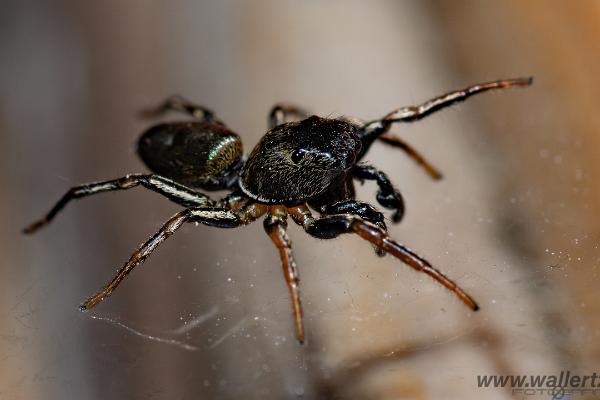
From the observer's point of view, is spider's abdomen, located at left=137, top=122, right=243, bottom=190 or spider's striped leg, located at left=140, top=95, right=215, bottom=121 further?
spider's striped leg, located at left=140, top=95, right=215, bottom=121

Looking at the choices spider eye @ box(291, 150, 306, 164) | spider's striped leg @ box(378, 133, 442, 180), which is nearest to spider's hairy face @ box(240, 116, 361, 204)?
spider eye @ box(291, 150, 306, 164)

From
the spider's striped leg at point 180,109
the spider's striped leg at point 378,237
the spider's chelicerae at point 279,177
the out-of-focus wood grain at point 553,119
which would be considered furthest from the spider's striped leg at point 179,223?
the out-of-focus wood grain at point 553,119

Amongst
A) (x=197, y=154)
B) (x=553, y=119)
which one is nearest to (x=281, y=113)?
(x=197, y=154)

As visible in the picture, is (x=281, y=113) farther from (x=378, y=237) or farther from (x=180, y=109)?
(x=378, y=237)

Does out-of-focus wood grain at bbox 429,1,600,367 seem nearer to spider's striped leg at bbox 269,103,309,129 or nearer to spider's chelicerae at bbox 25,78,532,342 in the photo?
spider's chelicerae at bbox 25,78,532,342

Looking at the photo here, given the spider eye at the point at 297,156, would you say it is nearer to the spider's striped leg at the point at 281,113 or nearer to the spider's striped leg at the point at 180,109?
the spider's striped leg at the point at 281,113

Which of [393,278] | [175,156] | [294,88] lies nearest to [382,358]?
[393,278]

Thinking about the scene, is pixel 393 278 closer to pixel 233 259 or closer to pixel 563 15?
pixel 233 259
